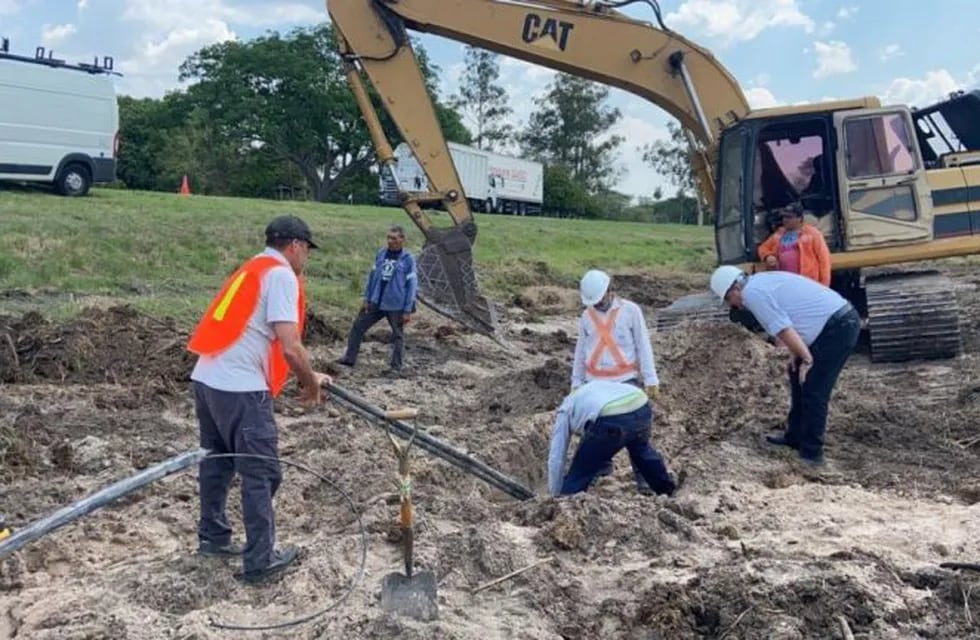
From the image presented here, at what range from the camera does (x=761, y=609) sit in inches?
173

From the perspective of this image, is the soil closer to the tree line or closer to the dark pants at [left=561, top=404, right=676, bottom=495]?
the dark pants at [left=561, top=404, right=676, bottom=495]

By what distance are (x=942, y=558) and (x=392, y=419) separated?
2890 millimetres

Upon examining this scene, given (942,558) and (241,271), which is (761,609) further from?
(241,271)

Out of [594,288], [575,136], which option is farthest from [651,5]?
[575,136]

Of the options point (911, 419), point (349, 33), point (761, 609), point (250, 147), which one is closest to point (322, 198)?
point (250, 147)

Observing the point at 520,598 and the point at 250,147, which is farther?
the point at 250,147

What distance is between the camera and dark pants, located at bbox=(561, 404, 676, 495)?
19.8 ft

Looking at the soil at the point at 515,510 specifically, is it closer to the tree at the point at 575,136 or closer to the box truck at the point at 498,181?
the box truck at the point at 498,181

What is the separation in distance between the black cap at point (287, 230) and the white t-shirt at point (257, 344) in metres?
0.15

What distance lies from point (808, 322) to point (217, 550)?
4.38m

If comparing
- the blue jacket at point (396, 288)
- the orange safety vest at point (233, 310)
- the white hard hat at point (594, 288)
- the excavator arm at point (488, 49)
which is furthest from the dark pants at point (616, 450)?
the excavator arm at point (488, 49)

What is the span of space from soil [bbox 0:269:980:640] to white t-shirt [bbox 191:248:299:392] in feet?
3.17

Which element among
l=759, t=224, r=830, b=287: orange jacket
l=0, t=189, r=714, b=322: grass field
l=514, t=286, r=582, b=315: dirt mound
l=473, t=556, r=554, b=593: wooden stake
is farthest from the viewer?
l=514, t=286, r=582, b=315: dirt mound

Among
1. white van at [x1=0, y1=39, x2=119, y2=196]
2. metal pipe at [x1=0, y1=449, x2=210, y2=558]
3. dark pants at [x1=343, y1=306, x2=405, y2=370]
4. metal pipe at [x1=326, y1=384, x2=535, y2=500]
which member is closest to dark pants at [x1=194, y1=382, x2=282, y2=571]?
metal pipe at [x1=0, y1=449, x2=210, y2=558]
